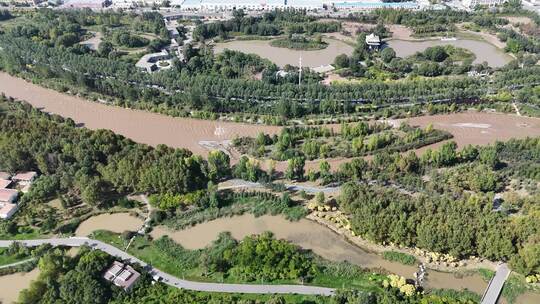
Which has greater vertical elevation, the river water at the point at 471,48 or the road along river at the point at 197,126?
the river water at the point at 471,48

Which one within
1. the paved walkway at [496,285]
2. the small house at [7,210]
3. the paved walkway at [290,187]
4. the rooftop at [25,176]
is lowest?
the paved walkway at [496,285]

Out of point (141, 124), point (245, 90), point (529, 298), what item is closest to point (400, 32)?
point (245, 90)

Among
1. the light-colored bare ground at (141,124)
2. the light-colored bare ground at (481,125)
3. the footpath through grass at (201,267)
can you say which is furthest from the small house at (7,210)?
the light-colored bare ground at (481,125)

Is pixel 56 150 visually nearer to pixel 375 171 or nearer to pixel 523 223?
pixel 375 171

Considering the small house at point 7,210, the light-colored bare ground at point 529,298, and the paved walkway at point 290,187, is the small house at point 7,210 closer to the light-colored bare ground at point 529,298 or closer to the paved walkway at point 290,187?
the paved walkway at point 290,187

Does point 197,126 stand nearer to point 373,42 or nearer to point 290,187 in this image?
point 290,187

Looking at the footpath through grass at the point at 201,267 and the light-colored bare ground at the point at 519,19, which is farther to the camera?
the light-colored bare ground at the point at 519,19
